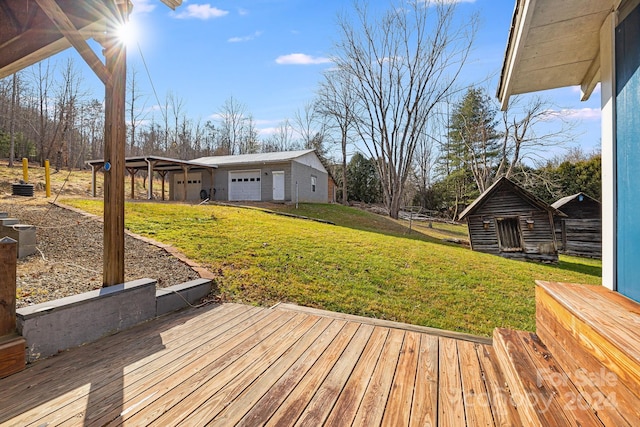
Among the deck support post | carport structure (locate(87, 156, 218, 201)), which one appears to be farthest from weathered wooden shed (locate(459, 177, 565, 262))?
carport structure (locate(87, 156, 218, 201))

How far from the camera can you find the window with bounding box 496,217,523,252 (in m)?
10.0

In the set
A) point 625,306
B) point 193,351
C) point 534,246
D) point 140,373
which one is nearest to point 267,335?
point 193,351

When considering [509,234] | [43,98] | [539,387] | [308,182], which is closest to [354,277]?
[539,387]

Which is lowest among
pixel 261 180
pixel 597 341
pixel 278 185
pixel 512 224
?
pixel 597 341

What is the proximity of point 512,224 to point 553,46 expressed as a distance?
31.3 ft

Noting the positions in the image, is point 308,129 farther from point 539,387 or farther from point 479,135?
point 539,387

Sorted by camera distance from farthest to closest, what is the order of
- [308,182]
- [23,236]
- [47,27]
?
[308,182]
[23,236]
[47,27]

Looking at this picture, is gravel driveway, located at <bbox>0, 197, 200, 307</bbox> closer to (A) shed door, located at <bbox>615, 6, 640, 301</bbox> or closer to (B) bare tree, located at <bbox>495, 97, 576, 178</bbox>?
(A) shed door, located at <bbox>615, 6, 640, 301</bbox>

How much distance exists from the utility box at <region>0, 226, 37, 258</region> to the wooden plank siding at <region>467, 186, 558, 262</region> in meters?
11.7

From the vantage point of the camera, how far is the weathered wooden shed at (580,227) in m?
12.2

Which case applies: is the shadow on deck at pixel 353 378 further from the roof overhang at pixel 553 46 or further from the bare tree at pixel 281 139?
the bare tree at pixel 281 139

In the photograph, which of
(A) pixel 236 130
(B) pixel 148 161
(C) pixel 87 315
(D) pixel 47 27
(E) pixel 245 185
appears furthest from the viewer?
(A) pixel 236 130

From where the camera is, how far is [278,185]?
1656 cm

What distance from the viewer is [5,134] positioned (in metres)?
20.1
